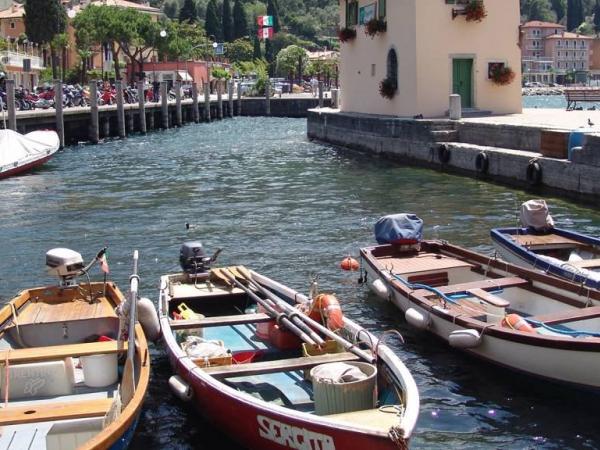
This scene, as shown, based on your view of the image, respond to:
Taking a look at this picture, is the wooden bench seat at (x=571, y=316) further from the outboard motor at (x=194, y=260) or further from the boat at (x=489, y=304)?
the outboard motor at (x=194, y=260)

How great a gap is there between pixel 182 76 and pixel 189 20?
3540 cm

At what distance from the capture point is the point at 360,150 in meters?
36.3

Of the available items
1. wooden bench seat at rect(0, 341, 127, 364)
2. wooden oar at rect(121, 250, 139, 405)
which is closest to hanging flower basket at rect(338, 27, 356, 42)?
wooden oar at rect(121, 250, 139, 405)

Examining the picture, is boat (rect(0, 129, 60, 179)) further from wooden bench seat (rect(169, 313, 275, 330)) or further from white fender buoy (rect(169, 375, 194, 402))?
white fender buoy (rect(169, 375, 194, 402))

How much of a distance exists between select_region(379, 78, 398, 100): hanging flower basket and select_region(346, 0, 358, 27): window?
18.7 ft

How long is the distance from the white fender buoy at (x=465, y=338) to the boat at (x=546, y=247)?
101 inches

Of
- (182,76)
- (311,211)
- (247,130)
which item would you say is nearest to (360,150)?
(311,211)

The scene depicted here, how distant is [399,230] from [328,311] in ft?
14.8

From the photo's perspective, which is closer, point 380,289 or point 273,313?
point 273,313

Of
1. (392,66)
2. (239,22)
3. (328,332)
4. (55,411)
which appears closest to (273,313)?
(328,332)

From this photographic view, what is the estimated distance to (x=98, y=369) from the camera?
895cm

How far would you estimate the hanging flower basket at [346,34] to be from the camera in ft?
131

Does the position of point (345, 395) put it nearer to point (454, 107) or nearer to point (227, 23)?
point (454, 107)

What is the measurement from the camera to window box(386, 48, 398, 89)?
35000mm
